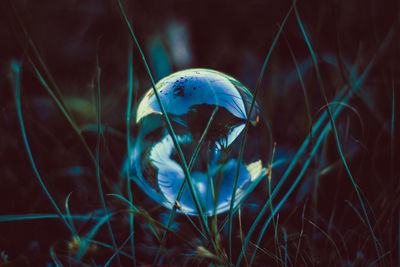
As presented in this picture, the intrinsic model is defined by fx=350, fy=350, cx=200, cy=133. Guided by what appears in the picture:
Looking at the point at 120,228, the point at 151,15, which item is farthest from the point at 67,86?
the point at 120,228

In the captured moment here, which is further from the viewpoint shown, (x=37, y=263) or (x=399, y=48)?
(x=399, y=48)

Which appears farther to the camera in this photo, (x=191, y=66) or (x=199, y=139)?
(x=191, y=66)

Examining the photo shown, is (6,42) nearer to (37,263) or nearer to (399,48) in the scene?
(37,263)

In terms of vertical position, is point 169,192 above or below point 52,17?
below
